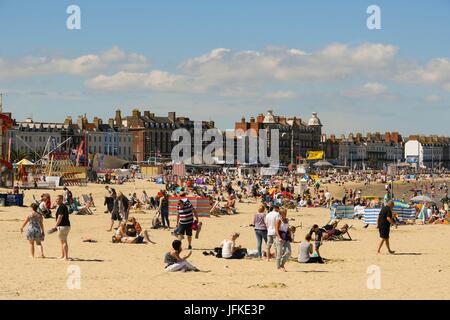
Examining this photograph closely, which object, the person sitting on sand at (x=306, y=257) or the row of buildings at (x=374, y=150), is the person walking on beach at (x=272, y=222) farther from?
the row of buildings at (x=374, y=150)

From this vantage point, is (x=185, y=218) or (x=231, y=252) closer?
(x=231, y=252)

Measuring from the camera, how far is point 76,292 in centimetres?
1141

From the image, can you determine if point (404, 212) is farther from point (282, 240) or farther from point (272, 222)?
point (282, 240)

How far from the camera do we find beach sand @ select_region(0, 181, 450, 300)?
1159cm

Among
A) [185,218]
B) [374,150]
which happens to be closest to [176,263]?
[185,218]

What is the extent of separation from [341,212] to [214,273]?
16287mm

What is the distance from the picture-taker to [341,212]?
29531mm

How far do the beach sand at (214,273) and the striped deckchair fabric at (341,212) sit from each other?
25.3 feet

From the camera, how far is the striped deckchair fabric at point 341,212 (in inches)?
1151

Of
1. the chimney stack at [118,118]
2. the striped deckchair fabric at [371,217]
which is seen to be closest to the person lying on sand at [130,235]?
the striped deckchair fabric at [371,217]

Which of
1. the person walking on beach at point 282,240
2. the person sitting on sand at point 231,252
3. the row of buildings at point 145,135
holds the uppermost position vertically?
the row of buildings at point 145,135
